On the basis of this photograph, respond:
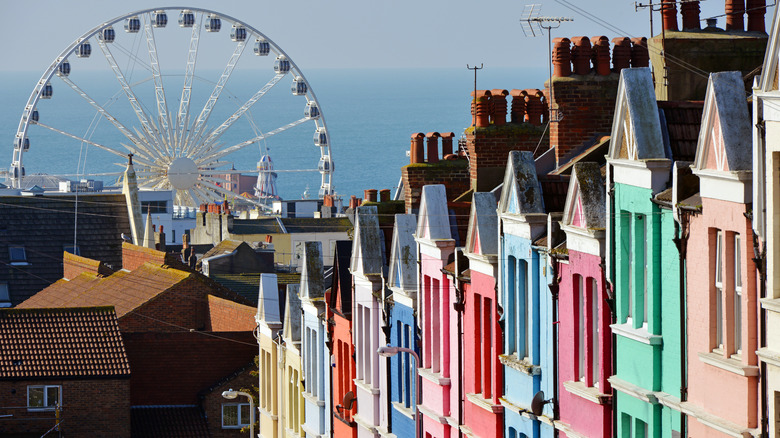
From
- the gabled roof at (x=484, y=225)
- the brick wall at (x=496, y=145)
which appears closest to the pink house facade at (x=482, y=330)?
the gabled roof at (x=484, y=225)

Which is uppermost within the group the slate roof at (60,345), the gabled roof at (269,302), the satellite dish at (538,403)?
the satellite dish at (538,403)

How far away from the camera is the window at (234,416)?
5309 cm

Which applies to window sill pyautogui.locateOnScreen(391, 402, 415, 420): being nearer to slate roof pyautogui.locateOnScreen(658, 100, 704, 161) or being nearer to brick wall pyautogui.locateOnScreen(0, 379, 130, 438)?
slate roof pyautogui.locateOnScreen(658, 100, 704, 161)

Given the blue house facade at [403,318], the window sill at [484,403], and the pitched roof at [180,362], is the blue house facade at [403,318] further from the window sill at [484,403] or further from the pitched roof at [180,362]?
the pitched roof at [180,362]

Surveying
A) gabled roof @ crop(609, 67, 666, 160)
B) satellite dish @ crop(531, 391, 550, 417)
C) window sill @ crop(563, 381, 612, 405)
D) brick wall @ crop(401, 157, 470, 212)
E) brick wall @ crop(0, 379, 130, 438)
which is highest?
gabled roof @ crop(609, 67, 666, 160)

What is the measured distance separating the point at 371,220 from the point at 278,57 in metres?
91.9

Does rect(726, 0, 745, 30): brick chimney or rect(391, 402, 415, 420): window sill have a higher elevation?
rect(726, 0, 745, 30): brick chimney

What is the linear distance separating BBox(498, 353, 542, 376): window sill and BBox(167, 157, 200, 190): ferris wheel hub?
3903 inches

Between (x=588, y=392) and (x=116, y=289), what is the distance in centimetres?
4605

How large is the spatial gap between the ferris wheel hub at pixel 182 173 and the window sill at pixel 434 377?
94721mm

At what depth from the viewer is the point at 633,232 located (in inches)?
822

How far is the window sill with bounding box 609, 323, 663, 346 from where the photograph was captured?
66.4ft

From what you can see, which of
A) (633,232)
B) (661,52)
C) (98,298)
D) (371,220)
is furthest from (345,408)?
(98,298)

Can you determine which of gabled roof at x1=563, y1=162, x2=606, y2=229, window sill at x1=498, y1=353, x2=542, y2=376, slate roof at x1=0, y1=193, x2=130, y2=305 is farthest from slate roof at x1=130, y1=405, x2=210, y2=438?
gabled roof at x1=563, y1=162, x2=606, y2=229
